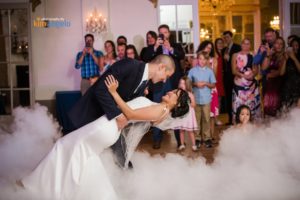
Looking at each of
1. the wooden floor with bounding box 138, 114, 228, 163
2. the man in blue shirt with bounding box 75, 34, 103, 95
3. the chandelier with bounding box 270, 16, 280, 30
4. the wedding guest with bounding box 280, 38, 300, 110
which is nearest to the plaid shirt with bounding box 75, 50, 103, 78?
the man in blue shirt with bounding box 75, 34, 103, 95

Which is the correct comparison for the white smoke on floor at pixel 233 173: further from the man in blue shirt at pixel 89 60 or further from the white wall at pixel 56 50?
the white wall at pixel 56 50

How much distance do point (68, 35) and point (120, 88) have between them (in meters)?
4.96

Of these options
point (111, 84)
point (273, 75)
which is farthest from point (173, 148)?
point (111, 84)

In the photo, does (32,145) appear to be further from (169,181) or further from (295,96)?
(295,96)

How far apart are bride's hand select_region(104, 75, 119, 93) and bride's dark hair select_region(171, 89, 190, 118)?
21.6 inches

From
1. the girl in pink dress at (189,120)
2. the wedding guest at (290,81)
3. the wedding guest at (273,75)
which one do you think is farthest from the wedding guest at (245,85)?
the girl in pink dress at (189,120)

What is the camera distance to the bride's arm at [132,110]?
3199 mm

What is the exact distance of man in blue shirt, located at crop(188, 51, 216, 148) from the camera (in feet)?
19.5

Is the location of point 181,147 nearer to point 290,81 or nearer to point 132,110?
point 290,81

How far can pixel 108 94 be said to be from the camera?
3227 millimetres

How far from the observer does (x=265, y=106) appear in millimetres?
6453

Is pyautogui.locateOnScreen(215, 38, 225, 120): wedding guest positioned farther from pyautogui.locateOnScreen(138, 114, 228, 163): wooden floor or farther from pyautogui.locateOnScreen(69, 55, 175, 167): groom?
pyautogui.locateOnScreen(69, 55, 175, 167): groom

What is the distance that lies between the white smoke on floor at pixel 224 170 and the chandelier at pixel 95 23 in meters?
3.09

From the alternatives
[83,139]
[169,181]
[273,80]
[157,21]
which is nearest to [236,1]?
[157,21]
